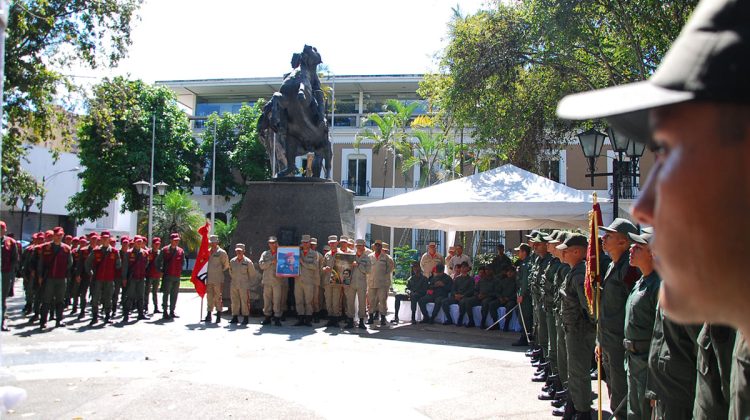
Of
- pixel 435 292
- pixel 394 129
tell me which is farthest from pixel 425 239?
pixel 435 292

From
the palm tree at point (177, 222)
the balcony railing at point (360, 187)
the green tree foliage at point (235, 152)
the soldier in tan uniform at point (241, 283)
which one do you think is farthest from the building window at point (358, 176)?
the soldier in tan uniform at point (241, 283)

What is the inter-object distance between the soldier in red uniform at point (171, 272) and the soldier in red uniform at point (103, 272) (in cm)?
118

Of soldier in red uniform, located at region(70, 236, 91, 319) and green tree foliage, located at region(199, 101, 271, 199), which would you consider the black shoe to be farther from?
green tree foliage, located at region(199, 101, 271, 199)

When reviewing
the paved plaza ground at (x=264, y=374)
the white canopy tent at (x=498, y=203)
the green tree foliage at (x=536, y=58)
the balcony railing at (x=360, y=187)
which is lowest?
the paved plaza ground at (x=264, y=374)

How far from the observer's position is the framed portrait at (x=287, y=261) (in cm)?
1337

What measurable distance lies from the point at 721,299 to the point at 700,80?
28 centimetres

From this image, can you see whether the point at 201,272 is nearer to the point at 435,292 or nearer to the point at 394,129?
the point at 435,292

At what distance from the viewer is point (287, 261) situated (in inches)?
529

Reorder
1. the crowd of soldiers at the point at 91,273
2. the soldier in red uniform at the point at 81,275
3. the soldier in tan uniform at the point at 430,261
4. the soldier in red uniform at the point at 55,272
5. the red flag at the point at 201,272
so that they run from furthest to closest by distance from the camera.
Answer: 1. the soldier in tan uniform at the point at 430,261
2. the soldier in red uniform at the point at 81,275
3. the red flag at the point at 201,272
4. the crowd of soldiers at the point at 91,273
5. the soldier in red uniform at the point at 55,272

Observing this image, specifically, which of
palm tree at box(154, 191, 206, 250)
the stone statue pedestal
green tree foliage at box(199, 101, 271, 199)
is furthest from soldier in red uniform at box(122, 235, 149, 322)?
green tree foliage at box(199, 101, 271, 199)

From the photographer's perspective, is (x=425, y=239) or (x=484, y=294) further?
(x=425, y=239)

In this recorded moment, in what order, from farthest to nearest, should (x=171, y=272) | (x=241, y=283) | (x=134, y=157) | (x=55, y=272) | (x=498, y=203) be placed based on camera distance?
(x=134, y=157), (x=171, y=272), (x=241, y=283), (x=55, y=272), (x=498, y=203)

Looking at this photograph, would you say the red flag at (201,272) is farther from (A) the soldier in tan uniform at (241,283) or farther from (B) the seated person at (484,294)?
(B) the seated person at (484,294)

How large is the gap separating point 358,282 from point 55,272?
6418mm
